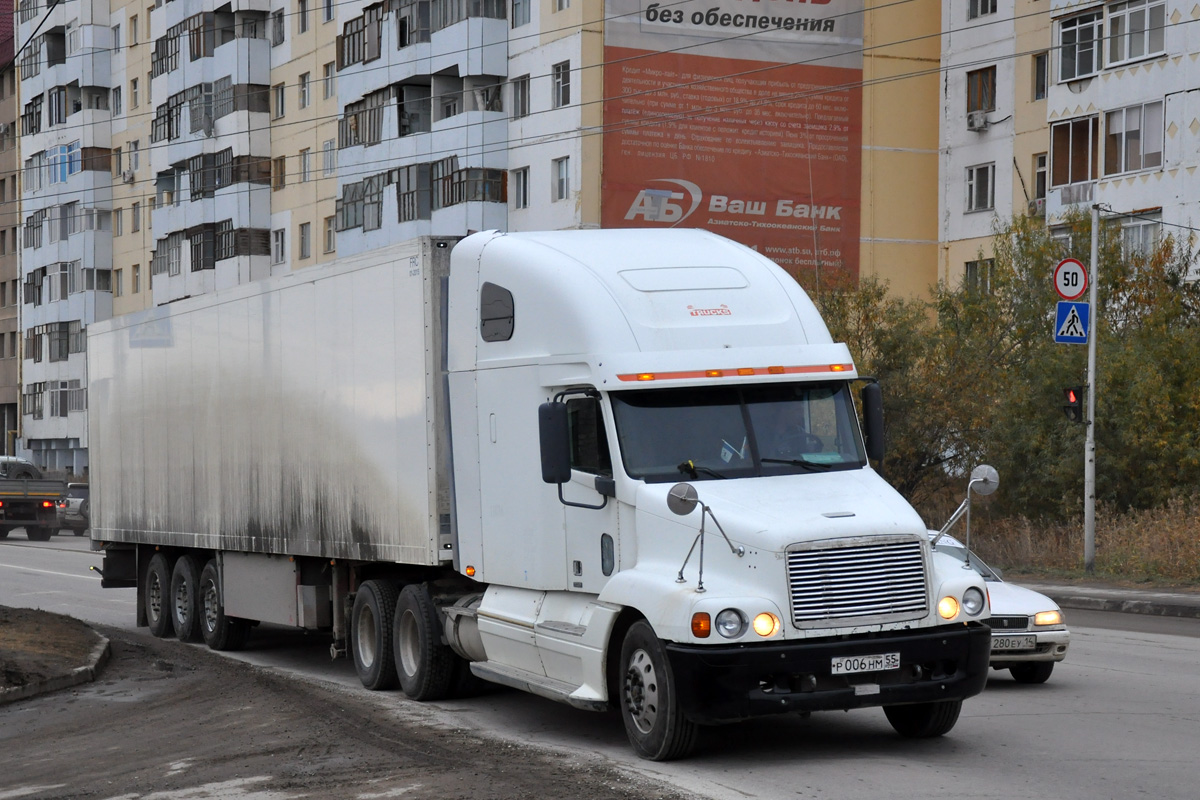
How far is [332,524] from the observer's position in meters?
14.0

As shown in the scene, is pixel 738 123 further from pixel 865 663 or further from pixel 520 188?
pixel 865 663

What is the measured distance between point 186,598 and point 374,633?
17.1 feet

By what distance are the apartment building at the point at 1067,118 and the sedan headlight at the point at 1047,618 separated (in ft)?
72.5

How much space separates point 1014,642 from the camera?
43.9 feet

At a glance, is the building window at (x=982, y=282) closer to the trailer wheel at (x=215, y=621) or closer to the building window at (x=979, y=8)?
the building window at (x=979, y=8)

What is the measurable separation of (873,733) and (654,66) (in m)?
38.3

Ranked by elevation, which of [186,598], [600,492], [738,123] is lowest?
[186,598]

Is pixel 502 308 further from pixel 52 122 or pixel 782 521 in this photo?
pixel 52 122

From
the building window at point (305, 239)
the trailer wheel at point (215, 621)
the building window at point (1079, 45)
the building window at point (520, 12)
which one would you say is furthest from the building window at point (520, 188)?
the trailer wheel at point (215, 621)

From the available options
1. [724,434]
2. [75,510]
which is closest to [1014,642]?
[724,434]

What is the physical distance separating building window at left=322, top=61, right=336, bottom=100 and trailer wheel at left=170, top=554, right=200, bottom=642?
44.5 metres

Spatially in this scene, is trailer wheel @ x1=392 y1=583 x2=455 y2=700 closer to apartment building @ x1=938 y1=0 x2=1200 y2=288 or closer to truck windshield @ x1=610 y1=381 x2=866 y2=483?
truck windshield @ x1=610 y1=381 x2=866 y2=483

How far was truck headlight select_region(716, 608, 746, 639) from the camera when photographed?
9.34 meters

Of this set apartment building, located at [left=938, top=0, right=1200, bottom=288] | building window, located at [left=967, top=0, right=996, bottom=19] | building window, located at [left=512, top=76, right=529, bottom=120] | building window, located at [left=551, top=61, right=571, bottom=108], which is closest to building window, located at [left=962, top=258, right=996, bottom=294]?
apartment building, located at [left=938, top=0, right=1200, bottom=288]
